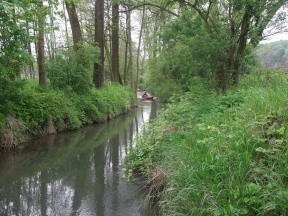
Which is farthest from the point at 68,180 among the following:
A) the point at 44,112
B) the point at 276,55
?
the point at 276,55

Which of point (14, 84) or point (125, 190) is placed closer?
point (125, 190)

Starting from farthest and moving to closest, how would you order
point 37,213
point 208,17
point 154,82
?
point 154,82
point 208,17
point 37,213

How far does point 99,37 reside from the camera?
16.8 m

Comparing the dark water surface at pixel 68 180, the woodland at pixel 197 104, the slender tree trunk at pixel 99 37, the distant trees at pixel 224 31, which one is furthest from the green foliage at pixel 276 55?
the slender tree trunk at pixel 99 37

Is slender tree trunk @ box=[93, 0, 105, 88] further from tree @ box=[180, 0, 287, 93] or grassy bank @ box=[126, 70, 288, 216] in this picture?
grassy bank @ box=[126, 70, 288, 216]

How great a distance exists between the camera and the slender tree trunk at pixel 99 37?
16.6 m

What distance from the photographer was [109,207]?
16.2ft

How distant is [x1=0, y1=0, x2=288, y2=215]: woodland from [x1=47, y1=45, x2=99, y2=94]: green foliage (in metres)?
0.04

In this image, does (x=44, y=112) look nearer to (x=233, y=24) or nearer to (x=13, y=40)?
(x=13, y=40)

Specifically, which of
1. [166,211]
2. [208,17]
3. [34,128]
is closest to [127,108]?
[34,128]

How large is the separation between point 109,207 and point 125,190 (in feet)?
2.37

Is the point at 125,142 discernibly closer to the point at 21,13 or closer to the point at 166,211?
the point at 21,13

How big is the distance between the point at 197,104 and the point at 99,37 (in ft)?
35.4

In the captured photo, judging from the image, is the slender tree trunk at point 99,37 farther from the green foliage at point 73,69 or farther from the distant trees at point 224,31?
the distant trees at point 224,31
